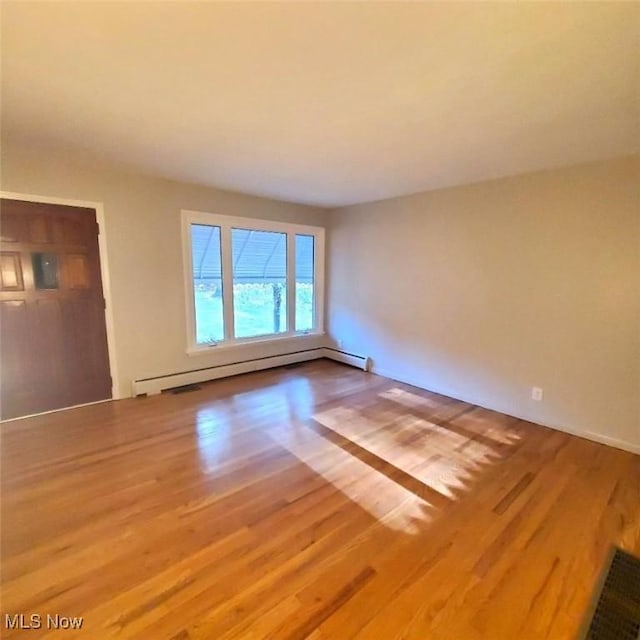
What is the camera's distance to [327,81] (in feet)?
5.42

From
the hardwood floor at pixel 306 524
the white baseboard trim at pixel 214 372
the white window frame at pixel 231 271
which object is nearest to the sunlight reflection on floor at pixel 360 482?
the hardwood floor at pixel 306 524

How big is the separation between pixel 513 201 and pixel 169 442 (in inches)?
148

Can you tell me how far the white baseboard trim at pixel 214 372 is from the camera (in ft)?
12.1

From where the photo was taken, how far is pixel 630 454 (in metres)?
2.66

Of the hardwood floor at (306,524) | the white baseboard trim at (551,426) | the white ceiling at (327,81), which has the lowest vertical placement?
the hardwood floor at (306,524)

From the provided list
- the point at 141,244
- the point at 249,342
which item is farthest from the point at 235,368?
the point at 141,244

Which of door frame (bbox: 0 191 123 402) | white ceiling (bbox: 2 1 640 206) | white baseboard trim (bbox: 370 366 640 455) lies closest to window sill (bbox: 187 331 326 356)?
door frame (bbox: 0 191 123 402)

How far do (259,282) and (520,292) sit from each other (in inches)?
121

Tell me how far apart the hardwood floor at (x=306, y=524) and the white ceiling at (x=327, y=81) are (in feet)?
7.65

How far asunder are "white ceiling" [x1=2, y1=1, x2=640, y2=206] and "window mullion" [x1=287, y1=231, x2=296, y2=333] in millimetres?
1950

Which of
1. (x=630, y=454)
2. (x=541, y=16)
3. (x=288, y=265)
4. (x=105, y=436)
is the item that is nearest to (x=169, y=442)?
(x=105, y=436)

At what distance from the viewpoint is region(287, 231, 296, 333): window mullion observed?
4.76 m

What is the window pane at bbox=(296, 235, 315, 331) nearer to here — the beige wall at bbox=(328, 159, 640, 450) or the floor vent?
the beige wall at bbox=(328, 159, 640, 450)

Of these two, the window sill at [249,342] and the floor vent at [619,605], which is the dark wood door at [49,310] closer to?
the window sill at [249,342]
